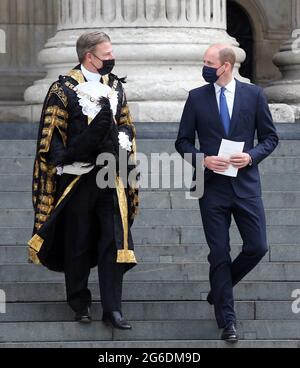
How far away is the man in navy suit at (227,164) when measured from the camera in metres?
11.1

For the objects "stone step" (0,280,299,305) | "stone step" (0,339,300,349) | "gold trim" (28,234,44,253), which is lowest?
"stone step" (0,339,300,349)

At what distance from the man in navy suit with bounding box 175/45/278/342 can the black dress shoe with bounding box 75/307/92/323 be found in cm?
76

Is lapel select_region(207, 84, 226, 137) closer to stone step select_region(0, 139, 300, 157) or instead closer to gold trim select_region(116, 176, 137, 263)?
gold trim select_region(116, 176, 137, 263)

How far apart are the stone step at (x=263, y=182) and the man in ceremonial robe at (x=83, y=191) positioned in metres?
2.10

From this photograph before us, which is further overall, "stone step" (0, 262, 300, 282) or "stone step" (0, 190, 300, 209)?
"stone step" (0, 190, 300, 209)

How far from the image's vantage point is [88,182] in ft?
37.1

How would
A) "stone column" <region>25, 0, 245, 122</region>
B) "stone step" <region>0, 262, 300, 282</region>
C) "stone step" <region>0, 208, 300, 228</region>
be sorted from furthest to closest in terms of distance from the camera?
"stone column" <region>25, 0, 245, 122</region>
"stone step" <region>0, 208, 300, 228</region>
"stone step" <region>0, 262, 300, 282</region>

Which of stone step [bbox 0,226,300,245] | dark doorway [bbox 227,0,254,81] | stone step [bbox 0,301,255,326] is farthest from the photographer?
dark doorway [bbox 227,0,254,81]

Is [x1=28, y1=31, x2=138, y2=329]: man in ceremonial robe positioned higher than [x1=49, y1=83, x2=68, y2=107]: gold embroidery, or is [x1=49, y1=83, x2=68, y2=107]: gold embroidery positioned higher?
[x1=49, y1=83, x2=68, y2=107]: gold embroidery

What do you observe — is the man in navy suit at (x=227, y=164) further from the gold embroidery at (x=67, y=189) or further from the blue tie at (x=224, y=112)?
the gold embroidery at (x=67, y=189)

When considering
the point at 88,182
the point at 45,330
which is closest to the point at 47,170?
the point at 88,182

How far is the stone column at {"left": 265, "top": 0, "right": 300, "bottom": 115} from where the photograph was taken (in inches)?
677

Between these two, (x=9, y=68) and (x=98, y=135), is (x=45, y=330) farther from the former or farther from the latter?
(x=9, y=68)
